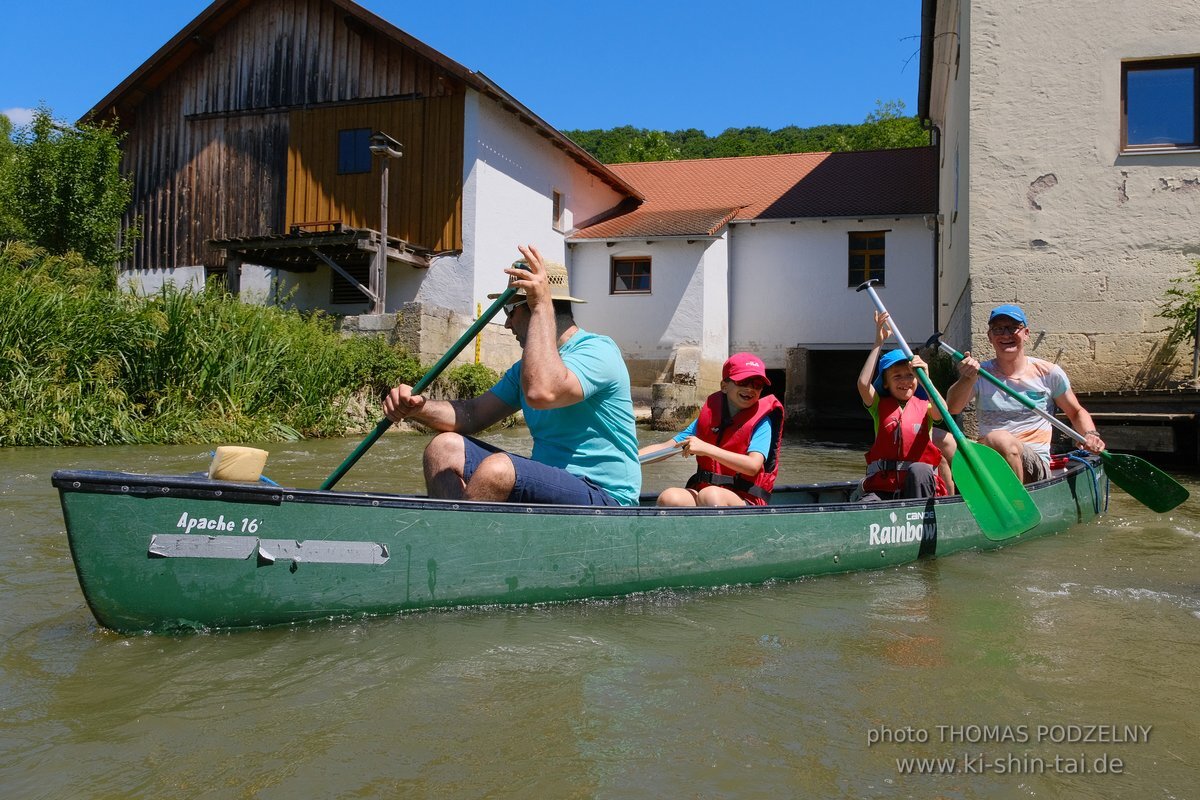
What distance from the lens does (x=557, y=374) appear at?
3.58 metres

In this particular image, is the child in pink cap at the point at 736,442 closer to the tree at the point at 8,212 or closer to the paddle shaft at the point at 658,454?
the paddle shaft at the point at 658,454

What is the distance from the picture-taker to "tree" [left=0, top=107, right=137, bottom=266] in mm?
17734

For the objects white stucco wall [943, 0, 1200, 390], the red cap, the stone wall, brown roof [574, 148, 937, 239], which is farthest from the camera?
brown roof [574, 148, 937, 239]

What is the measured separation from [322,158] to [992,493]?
1609 centimetres

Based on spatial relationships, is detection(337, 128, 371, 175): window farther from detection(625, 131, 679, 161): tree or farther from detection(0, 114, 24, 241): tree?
detection(625, 131, 679, 161): tree

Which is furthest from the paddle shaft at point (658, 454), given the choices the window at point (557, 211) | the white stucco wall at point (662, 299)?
the window at point (557, 211)

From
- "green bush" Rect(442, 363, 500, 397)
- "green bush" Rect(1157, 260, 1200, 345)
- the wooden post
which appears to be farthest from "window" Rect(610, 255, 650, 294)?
"green bush" Rect(1157, 260, 1200, 345)

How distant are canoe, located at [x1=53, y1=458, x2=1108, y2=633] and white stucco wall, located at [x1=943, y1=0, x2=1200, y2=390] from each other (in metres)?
6.57

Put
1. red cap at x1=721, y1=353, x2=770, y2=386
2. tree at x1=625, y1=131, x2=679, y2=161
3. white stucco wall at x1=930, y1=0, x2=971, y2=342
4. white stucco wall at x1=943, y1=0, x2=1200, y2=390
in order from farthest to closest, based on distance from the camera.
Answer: tree at x1=625, y1=131, x2=679, y2=161 → white stucco wall at x1=930, y1=0, x2=971, y2=342 → white stucco wall at x1=943, y1=0, x2=1200, y2=390 → red cap at x1=721, y1=353, x2=770, y2=386

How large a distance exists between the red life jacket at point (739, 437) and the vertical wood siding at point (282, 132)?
537 inches

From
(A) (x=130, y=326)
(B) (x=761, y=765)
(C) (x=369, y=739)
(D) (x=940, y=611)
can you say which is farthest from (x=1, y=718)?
(A) (x=130, y=326)

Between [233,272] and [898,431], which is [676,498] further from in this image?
[233,272]

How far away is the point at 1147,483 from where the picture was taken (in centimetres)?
656

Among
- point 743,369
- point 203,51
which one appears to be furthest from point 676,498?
point 203,51
